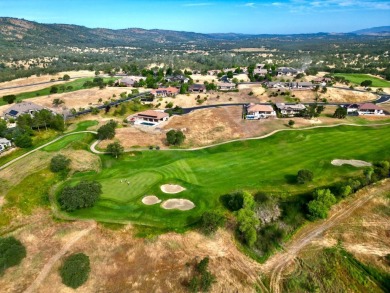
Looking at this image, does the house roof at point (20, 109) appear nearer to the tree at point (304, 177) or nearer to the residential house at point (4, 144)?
the residential house at point (4, 144)

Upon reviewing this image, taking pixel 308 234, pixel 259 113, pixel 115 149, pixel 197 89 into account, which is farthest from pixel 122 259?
pixel 197 89

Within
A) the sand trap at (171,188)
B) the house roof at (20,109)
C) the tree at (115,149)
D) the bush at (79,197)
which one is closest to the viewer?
the bush at (79,197)

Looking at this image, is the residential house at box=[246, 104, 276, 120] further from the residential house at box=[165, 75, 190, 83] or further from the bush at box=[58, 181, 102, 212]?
the residential house at box=[165, 75, 190, 83]

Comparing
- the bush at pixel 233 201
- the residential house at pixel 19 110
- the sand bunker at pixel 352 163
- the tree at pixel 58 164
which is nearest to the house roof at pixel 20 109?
the residential house at pixel 19 110

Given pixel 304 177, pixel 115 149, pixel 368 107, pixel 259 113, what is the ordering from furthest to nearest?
1. pixel 368 107
2. pixel 259 113
3. pixel 115 149
4. pixel 304 177

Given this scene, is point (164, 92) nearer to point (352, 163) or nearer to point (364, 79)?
point (352, 163)
